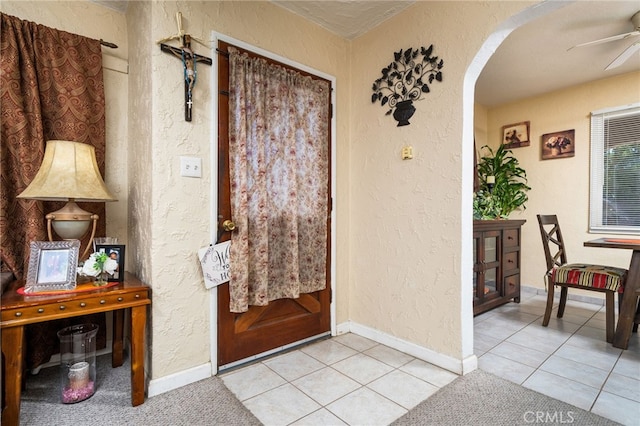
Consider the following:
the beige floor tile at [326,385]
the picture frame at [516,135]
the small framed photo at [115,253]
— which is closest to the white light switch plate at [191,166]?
the small framed photo at [115,253]

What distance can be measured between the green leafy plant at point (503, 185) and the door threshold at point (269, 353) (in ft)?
8.46

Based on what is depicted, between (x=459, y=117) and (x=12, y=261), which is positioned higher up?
(x=459, y=117)

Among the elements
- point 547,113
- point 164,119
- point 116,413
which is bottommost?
A: point 116,413

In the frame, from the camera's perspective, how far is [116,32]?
2.28 meters

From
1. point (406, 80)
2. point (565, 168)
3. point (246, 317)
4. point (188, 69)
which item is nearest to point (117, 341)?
point (246, 317)

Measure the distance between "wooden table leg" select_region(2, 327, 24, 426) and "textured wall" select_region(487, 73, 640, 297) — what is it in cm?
497

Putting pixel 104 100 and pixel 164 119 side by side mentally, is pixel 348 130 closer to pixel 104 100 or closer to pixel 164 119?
pixel 164 119

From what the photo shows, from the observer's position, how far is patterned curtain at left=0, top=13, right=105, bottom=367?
1.85 m

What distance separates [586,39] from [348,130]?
7.30ft

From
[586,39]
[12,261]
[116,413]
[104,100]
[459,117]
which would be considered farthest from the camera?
[586,39]

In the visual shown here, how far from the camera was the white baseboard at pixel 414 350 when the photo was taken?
6.62ft

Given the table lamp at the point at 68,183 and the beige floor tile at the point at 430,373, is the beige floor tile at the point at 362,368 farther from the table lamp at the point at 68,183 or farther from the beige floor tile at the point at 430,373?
the table lamp at the point at 68,183

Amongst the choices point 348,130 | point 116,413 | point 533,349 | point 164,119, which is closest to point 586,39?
point 348,130

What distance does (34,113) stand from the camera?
Answer: 6.24ft
